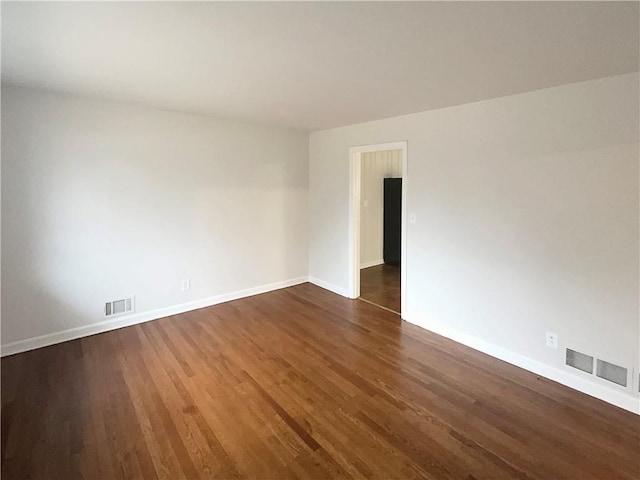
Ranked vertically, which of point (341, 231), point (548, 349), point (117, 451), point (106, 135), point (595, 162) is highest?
point (106, 135)

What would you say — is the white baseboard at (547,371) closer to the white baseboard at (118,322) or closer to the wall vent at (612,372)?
the wall vent at (612,372)

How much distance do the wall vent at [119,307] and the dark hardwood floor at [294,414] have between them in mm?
263

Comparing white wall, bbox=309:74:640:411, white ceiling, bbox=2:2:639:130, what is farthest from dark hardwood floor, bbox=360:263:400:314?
white ceiling, bbox=2:2:639:130

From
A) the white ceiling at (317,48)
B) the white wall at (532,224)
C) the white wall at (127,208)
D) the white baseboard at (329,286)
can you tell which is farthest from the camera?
the white baseboard at (329,286)

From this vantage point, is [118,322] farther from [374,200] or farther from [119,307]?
[374,200]

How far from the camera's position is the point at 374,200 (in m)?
6.19

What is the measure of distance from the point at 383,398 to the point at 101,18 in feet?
9.29

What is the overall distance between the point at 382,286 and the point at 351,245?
103 centimetres

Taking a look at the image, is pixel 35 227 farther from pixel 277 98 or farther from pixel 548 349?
pixel 548 349

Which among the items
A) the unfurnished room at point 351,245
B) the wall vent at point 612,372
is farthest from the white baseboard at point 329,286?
the wall vent at point 612,372

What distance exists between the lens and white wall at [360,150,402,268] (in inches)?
236

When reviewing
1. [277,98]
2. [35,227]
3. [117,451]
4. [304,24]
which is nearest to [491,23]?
[304,24]

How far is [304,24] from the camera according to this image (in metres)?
1.64

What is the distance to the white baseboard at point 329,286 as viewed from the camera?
4695mm
